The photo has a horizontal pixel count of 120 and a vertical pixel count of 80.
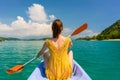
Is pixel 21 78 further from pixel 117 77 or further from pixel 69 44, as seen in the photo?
pixel 69 44

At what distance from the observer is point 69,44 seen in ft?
22.8

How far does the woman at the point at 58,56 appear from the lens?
6.74 m

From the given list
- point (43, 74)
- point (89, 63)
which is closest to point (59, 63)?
point (43, 74)

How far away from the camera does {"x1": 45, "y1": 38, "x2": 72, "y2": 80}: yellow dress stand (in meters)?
6.77

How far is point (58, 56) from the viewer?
6.80 m

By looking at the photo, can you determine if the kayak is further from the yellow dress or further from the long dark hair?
the long dark hair

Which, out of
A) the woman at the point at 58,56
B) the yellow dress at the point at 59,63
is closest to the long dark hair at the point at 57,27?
the woman at the point at 58,56

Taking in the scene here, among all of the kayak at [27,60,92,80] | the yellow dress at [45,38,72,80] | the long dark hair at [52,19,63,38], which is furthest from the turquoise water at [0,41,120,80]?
the long dark hair at [52,19,63,38]

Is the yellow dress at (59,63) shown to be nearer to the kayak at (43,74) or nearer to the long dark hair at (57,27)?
the long dark hair at (57,27)

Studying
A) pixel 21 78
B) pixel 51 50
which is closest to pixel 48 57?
pixel 51 50

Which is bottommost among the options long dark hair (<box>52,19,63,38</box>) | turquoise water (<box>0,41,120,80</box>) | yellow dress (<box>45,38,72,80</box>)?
turquoise water (<box>0,41,120,80</box>)

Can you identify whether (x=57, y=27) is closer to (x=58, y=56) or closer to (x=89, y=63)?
(x=58, y=56)

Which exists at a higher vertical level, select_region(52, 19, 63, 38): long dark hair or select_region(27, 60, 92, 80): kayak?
select_region(52, 19, 63, 38): long dark hair

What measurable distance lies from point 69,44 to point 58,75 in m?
0.76
